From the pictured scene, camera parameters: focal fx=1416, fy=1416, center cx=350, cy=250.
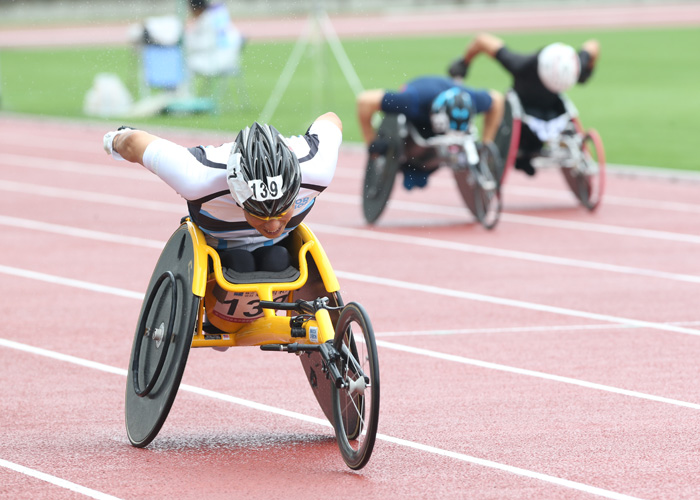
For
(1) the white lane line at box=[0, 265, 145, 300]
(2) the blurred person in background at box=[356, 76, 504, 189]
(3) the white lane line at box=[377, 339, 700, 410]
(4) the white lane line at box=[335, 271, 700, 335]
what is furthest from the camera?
(2) the blurred person in background at box=[356, 76, 504, 189]

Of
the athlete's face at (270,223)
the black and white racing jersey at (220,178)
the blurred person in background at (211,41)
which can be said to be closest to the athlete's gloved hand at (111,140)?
the black and white racing jersey at (220,178)

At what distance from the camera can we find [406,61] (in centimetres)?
3544

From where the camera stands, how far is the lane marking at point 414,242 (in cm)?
1202

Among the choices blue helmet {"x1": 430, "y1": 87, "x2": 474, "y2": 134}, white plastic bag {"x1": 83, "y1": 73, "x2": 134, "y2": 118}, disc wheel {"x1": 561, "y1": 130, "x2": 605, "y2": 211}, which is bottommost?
white plastic bag {"x1": 83, "y1": 73, "x2": 134, "y2": 118}

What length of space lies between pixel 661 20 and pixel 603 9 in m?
8.02

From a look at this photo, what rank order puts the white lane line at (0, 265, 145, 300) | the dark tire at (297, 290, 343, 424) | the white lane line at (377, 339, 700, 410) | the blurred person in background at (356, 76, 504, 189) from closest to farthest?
the dark tire at (297, 290, 343, 424) → the white lane line at (377, 339, 700, 410) → the white lane line at (0, 265, 145, 300) → the blurred person in background at (356, 76, 504, 189)

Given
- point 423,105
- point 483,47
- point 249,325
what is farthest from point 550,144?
point 249,325

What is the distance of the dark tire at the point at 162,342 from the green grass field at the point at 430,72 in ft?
30.8

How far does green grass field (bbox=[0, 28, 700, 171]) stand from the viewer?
872 inches

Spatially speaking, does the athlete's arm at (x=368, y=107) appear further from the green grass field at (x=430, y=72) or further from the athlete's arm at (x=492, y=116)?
the green grass field at (x=430, y=72)

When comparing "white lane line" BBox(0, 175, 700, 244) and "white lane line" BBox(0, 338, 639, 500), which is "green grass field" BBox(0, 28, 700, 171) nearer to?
"white lane line" BBox(0, 175, 700, 244)

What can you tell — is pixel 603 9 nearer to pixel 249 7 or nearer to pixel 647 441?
pixel 249 7

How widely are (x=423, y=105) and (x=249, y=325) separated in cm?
825

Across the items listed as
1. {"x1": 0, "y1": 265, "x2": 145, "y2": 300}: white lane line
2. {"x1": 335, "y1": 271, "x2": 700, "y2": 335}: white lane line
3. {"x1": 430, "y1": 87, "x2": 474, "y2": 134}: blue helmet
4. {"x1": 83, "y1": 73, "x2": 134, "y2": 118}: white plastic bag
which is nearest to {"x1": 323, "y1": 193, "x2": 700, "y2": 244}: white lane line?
{"x1": 430, "y1": 87, "x2": 474, "y2": 134}: blue helmet
